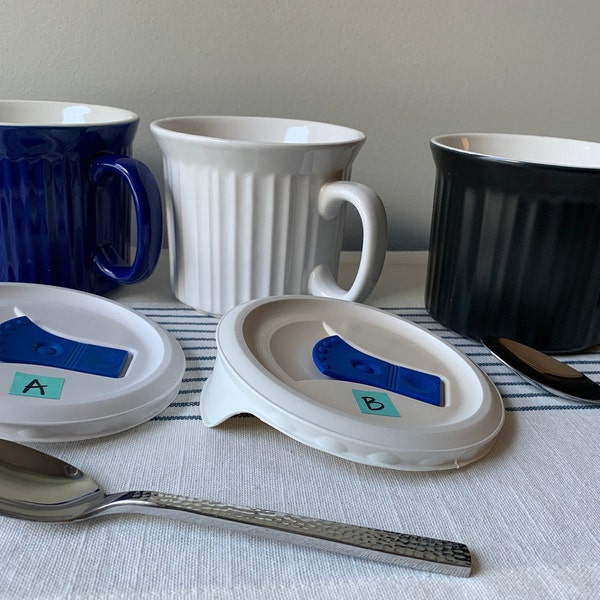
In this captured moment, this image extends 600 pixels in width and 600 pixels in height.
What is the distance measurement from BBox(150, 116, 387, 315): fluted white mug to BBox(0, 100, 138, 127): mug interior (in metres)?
0.08

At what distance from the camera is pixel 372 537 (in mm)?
258

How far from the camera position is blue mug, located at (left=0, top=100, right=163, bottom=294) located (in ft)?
1.39

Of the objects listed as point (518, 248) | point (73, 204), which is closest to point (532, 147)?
point (518, 248)

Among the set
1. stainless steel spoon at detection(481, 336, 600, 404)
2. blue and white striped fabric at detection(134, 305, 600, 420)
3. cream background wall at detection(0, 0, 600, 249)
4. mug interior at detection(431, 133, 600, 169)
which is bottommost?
blue and white striped fabric at detection(134, 305, 600, 420)

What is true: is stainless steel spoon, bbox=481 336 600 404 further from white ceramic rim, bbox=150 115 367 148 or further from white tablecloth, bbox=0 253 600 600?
white ceramic rim, bbox=150 115 367 148

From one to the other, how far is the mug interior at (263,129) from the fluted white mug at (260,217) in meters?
0.02

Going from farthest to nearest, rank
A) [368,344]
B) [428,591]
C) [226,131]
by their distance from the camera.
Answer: [226,131] → [368,344] → [428,591]

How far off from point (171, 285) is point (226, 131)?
0.14 metres

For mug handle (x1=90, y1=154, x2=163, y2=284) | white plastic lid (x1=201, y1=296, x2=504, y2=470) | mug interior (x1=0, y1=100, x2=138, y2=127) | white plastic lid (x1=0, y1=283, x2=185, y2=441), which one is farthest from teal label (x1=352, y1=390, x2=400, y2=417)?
mug interior (x1=0, y1=100, x2=138, y2=127)

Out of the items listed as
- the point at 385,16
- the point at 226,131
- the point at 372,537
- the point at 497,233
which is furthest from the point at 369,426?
the point at 385,16

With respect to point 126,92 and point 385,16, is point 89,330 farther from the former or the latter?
point 385,16

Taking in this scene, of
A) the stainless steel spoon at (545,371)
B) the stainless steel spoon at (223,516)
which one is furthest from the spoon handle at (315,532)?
the stainless steel spoon at (545,371)

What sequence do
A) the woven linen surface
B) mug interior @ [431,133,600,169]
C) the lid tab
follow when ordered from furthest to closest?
mug interior @ [431,133,600,169] → the lid tab → the woven linen surface

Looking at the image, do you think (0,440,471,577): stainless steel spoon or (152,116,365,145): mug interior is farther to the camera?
(152,116,365,145): mug interior
